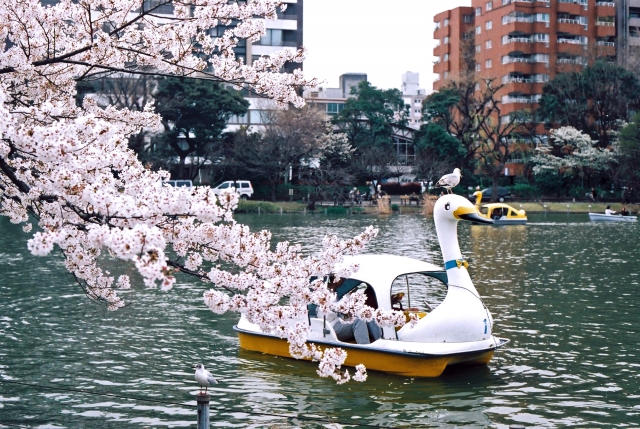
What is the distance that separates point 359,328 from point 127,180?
21.3 ft

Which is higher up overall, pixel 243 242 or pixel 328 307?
pixel 243 242

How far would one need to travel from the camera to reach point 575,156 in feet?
258

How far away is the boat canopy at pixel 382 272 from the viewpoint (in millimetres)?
14773

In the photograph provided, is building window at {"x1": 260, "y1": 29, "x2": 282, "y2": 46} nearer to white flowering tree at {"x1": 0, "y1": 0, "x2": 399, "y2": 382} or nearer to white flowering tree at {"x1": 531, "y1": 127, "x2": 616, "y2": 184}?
white flowering tree at {"x1": 531, "y1": 127, "x2": 616, "y2": 184}

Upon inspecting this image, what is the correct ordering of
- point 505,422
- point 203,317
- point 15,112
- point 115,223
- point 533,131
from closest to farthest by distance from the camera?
point 115,223 → point 15,112 → point 505,422 → point 203,317 → point 533,131

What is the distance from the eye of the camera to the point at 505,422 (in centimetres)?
1242

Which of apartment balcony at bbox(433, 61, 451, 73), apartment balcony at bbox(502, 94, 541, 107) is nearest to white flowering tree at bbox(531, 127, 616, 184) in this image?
apartment balcony at bbox(502, 94, 541, 107)

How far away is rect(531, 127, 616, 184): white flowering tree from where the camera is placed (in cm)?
7694

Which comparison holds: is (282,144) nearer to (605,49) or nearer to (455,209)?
(605,49)

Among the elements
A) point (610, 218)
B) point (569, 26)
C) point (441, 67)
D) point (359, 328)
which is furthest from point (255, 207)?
point (359, 328)

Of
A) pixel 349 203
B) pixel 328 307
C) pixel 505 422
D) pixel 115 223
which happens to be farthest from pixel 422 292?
pixel 349 203

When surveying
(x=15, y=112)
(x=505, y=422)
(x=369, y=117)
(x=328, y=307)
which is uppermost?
(x=369, y=117)

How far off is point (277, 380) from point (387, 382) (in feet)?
5.97

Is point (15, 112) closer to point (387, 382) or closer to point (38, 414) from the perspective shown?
point (38, 414)
